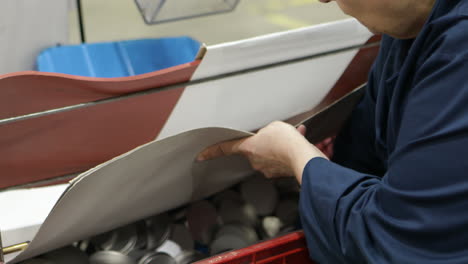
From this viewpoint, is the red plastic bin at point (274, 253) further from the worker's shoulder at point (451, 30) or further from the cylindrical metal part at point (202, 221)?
the worker's shoulder at point (451, 30)

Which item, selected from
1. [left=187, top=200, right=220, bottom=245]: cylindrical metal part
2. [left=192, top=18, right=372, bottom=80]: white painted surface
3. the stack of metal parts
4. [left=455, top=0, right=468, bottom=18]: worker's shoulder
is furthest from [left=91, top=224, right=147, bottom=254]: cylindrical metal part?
[left=455, top=0, right=468, bottom=18]: worker's shoulder

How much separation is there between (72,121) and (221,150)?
30 cm

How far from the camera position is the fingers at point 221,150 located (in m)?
1.02

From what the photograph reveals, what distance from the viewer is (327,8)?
156cm

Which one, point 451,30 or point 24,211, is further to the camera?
point 24,211

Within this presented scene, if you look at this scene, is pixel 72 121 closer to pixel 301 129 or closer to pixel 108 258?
pixel 108 258

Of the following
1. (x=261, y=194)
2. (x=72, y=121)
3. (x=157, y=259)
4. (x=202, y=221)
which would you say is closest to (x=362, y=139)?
(x=261, y=194)

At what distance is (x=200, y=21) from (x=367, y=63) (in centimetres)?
70

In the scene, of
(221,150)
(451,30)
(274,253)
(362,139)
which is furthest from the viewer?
(362,139)

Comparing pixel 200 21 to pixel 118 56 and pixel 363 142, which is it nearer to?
pixel 118 56

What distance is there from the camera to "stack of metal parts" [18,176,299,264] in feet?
3.52

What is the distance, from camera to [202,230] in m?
1.19

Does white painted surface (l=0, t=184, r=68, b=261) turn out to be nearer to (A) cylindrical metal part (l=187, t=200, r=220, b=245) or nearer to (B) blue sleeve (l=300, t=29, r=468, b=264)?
(A) cylindrical metal part (l=187, t=200, r=220, b=245)

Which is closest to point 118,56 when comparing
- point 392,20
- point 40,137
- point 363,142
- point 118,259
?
point 40,137
